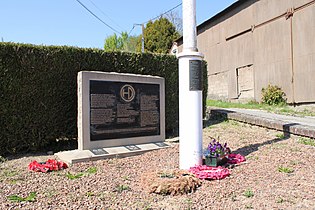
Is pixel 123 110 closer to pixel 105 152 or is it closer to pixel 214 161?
pixel 105 152

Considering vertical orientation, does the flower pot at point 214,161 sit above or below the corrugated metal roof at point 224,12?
below

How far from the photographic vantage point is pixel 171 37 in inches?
1256

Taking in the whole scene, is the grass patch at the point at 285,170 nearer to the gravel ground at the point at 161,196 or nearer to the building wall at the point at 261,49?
the gravel ground at the point at 161,196

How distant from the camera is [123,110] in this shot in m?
6.36

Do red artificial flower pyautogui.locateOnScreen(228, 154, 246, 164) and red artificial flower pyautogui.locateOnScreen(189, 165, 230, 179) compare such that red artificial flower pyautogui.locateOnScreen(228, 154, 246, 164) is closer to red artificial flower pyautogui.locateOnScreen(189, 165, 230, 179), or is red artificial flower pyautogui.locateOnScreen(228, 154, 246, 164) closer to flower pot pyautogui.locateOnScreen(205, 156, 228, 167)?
flower pot pyautogui.locateOnScreen(205, 156, 228, 167)

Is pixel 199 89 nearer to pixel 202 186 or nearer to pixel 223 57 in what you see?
pixel 202 186

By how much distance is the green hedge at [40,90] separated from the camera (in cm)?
610

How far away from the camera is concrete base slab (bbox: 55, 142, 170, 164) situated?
552 centimetres

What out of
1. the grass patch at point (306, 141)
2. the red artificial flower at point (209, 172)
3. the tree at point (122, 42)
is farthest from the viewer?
the tree at point (122, 42)

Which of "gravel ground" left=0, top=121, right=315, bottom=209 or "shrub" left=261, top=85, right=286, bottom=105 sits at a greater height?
"shrub" left=261, top=85, right=286, bottom=105

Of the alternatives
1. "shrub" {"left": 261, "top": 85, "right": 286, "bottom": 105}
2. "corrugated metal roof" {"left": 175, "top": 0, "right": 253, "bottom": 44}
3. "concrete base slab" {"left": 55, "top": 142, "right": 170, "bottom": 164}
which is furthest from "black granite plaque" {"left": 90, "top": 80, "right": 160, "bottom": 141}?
"corrugated metal roof" {"left": 175, "top": 0, "right": 253, "bottom": 44}

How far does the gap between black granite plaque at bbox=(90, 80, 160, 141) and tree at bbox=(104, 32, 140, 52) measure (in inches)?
1281

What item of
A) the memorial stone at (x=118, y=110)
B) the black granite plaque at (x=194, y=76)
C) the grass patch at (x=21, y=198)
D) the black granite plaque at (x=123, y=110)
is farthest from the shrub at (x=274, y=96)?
the grass patch at (x=21, y=198)

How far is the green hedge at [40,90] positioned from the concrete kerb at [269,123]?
3890 mm
